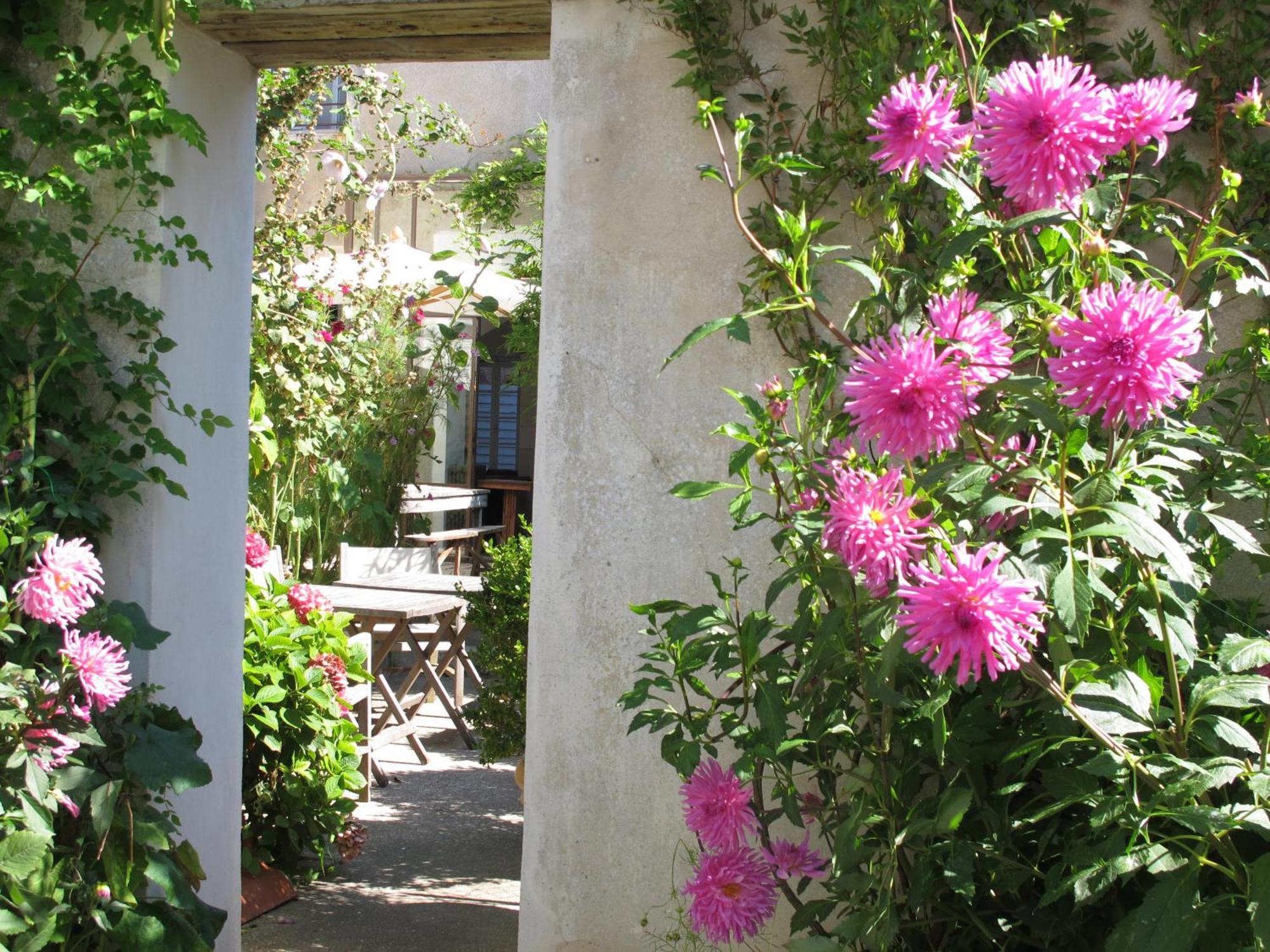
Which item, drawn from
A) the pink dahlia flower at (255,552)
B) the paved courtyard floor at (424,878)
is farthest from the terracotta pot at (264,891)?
the pink dahlia flower at (255,552)

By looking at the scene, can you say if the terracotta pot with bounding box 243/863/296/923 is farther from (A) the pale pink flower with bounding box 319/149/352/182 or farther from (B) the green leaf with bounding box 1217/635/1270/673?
(A) the pale pink flower with bounding box 319/149/352/182

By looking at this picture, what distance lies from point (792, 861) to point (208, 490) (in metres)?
1.98

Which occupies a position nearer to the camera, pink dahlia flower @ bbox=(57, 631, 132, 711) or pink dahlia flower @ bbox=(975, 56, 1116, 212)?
pink dahlia flower @ bbox=(975, 56, 1116, 212)

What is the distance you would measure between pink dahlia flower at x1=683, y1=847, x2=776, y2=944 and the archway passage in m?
1.98

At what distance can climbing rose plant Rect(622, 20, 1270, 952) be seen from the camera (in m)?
1.46

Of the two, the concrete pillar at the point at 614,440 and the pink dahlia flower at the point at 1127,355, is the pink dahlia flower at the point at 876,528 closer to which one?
the pink dahlia flower at the point at 1127,355

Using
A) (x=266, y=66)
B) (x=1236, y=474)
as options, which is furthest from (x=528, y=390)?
(x=1236, y=474)

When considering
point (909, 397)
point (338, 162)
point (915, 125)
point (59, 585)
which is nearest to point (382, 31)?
point (59, 585)

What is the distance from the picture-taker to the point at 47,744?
2455 millimetres

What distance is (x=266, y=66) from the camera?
3500 millimetres

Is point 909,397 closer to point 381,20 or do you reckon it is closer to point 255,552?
point 381,20

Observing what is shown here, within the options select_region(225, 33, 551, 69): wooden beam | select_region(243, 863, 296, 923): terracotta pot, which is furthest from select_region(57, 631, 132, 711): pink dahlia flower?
select_region(243, 863, 296, 923): terracotta pot

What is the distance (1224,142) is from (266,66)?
8.09ft

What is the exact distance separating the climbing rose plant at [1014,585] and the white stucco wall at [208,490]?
1554mm
